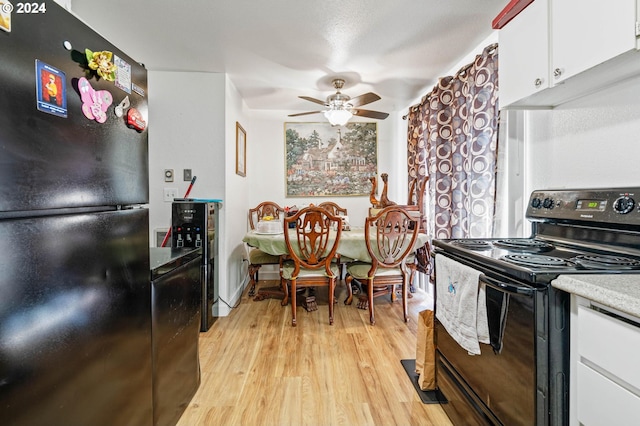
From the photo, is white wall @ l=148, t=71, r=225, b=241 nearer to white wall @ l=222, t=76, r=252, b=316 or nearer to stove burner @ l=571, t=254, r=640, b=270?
white wall @ l=222, t=76, r=252, b=316

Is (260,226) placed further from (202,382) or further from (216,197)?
(202,382)

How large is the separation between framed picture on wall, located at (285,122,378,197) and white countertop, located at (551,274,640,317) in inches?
137

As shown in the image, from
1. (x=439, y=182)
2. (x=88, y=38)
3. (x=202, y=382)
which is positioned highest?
(x=88, y=38)

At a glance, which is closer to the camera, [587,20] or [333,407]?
Result: [587,20]

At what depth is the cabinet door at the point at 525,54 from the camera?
4.37 feet

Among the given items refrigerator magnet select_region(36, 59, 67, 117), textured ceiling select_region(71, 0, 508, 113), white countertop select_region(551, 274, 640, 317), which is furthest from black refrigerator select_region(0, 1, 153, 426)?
white countertop select_region(551, 274, 640, 317)

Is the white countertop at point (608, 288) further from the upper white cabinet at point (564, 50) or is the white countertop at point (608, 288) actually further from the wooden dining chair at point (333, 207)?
the wooden dining chair at point (333, 207)

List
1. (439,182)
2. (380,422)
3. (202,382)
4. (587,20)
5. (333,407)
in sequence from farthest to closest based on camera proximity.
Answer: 1. (439,182)
2. (202,382)
3. (333,407)
4. (380,422)
5. (587,20)

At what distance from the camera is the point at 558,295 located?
0.87m

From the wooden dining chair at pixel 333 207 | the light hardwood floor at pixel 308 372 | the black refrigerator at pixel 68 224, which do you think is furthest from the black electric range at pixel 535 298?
the wooden dining chair at pixel 333 207

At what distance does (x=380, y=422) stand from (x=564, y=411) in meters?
0.87

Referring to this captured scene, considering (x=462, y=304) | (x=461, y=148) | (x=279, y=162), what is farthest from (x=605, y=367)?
(x=279, y=162)

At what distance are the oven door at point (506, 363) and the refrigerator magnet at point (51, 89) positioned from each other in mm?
1407

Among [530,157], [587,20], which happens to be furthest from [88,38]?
[530,157]
